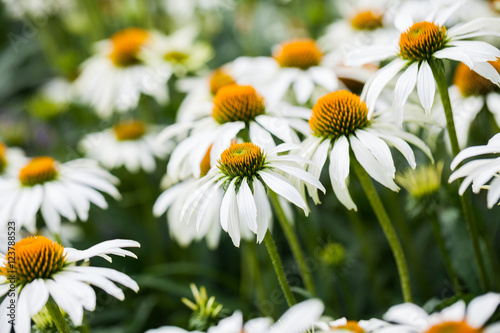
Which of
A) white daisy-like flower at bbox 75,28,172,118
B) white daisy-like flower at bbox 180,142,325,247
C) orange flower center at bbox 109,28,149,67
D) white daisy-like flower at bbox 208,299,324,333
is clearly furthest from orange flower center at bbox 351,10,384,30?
white daisy-like flower at bbox 208,299,324,333

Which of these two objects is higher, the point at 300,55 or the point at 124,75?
the point at 124,75

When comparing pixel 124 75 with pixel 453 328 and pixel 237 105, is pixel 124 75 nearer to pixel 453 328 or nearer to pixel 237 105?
pixel 237 105

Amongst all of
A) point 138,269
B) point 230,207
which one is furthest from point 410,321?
point 138,269

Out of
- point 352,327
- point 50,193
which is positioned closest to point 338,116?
point 352,327

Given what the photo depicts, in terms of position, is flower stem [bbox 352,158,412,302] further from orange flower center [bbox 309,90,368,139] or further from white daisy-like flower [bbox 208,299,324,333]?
white daisy-like flower [bbox 208,299,324,333]

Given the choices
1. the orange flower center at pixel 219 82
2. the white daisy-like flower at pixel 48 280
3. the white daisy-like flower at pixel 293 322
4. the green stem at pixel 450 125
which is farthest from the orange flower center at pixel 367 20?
the white daisy-like flower at pixel 293 322

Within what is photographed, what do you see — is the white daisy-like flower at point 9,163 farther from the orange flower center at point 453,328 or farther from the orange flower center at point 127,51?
the orange flower center at point 453,328

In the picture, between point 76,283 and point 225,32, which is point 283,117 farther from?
point 225,32
